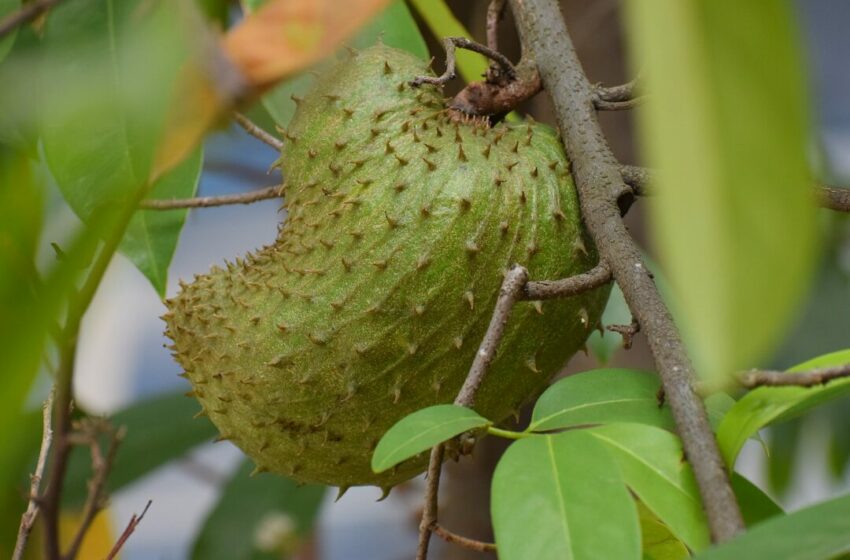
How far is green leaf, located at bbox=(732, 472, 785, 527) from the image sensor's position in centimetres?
52

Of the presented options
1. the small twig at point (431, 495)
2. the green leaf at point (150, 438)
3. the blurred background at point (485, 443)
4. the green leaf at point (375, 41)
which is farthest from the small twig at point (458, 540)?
the green leaf at point (150, 438)

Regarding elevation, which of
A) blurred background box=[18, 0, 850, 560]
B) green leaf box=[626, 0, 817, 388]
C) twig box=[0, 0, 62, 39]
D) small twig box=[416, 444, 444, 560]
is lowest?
blurred background box=[18, 0, 850, 560]

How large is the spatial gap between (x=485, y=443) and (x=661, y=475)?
35.4 inches

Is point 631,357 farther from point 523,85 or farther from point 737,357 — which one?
point 737,357

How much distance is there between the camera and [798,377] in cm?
49

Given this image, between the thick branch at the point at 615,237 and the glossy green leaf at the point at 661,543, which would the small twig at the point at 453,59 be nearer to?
the thick branch at the point at 615,237

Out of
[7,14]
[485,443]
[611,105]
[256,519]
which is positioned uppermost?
[7,14]

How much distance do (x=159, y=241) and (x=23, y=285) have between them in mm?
673

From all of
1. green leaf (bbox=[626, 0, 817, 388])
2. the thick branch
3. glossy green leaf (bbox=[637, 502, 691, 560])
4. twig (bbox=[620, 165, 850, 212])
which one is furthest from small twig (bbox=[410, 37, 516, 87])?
green leaf (bbox=[626, 0, 817, 388])

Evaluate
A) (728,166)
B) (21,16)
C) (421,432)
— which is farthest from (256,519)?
(728,166)

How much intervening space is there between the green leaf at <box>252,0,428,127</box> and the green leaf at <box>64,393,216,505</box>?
0.75 meters

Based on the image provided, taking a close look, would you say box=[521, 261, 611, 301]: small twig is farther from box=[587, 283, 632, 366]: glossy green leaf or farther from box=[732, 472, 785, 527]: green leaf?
box=[587, 283, 632, 366]: glossy green leaf

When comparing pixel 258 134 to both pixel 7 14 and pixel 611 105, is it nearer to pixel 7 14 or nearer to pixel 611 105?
pixel 7 14

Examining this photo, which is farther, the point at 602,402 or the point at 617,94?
the point at 617,94
